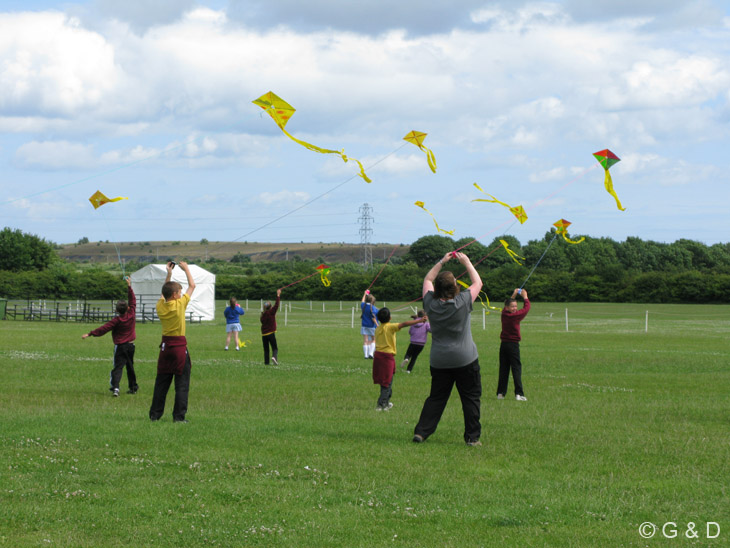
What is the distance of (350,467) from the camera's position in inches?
304

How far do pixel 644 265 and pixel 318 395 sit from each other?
312 ft

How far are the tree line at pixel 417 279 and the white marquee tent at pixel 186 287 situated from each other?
12379 mm

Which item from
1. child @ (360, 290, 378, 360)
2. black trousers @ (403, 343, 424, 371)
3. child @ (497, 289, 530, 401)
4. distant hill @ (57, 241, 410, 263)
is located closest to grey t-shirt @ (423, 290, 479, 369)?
child @ (497, 289, 530, 401)

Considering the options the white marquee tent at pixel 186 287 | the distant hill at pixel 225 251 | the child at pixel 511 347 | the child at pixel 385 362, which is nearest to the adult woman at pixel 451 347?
the child at pixel 385 362

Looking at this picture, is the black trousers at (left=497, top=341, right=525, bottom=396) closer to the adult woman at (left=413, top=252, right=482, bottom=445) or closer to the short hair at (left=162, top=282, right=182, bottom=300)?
the adult woman at (left=413, top=252, right=482, bottom=445)

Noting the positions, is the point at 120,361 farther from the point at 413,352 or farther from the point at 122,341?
the point at 413,352

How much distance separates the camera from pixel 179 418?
10.5 metres

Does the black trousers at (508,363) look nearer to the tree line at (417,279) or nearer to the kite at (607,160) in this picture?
the kite at (607,160)

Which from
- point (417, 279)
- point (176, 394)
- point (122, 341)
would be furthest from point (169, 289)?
point (417, 279)

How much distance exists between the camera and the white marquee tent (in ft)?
164

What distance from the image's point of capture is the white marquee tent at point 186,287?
4984 cm

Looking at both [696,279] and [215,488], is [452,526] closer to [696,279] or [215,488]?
[215,488]

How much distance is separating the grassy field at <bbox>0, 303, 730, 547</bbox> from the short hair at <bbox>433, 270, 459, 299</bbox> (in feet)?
5.63

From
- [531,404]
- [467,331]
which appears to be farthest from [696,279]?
[467,331]
